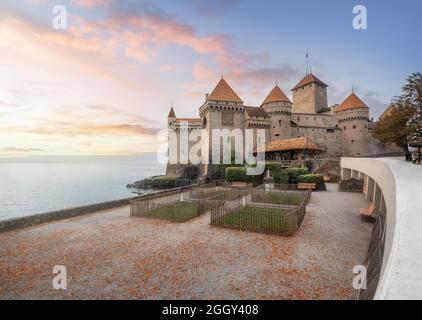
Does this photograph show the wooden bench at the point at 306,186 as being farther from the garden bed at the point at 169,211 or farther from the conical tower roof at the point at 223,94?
the conical tower roof at the point at 223,94

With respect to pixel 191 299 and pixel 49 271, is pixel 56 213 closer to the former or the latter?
pixel 49 271

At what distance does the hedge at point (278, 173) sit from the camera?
25875 mm

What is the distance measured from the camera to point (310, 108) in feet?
191

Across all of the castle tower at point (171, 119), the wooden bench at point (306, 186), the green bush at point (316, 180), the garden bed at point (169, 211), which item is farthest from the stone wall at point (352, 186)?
the castle tower at point (171, 119)

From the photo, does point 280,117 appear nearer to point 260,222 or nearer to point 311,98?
point 311,98

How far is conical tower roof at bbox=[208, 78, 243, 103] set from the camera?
4262 centimetres

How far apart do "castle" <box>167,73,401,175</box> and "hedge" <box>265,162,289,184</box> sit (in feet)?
51.2

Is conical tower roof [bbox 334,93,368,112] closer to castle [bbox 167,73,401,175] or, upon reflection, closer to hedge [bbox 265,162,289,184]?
castle [bbox 167,73,401,175]

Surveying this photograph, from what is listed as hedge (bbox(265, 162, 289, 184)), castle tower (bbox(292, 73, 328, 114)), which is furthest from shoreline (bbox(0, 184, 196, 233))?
castle tower (bbox(292, 73, 328, 114))

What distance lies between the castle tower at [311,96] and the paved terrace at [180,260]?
2131 inches

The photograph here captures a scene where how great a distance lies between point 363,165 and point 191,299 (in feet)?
53.0

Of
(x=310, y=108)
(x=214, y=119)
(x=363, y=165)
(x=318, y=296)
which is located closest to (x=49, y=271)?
(x=318, y=296)

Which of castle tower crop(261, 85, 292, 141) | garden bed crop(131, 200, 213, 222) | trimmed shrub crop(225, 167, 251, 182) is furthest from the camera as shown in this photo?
castle tower crop(261, 85, 292, 141)
